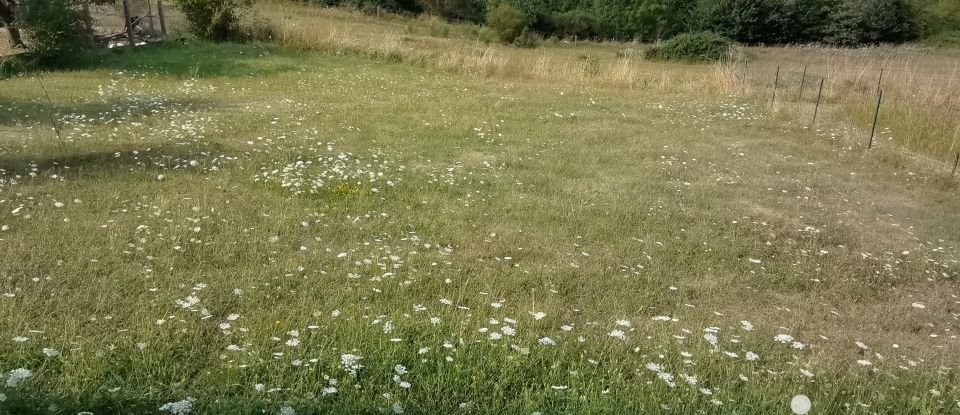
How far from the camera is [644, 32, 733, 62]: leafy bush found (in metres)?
36.2

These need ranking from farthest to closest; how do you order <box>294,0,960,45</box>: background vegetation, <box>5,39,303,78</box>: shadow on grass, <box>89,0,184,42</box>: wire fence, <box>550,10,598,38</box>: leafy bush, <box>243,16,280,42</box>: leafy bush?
<box>550,10,598,38</box>: leafy bush
<box>294,0,960,45</box>: background vegetation
<box>243,16,280,42</box>: leafy bush
<box>89,0,184,42</box>: wire fence
<box>5,39,303,78</box>: shadow on grass

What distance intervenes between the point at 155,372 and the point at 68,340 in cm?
74

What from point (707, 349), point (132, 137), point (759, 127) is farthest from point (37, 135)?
point (759, 127)

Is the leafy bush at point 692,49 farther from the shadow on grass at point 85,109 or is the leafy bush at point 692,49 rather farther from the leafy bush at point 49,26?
the shadow on grass at point 85,109

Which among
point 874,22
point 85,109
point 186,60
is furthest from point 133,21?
point 874,22

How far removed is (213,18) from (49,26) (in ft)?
22.9

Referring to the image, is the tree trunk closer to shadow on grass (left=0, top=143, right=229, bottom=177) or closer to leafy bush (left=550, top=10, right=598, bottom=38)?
shadow on grass (left=0, top=143, right=229, bottom=177)

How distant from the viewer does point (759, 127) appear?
14.2m

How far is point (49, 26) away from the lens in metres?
15.6

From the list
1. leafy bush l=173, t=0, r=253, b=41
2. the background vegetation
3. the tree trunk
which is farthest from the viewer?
the background vegetation

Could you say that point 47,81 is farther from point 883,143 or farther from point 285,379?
point 883,143

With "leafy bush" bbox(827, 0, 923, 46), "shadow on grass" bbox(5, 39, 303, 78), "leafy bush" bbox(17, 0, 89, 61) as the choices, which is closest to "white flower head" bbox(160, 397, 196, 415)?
"shadow on grass" bbox(5, 39, 303, 78)

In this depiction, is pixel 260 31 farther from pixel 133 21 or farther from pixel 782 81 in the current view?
pixel 782 81

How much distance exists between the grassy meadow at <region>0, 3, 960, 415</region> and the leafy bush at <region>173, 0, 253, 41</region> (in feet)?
30.0
